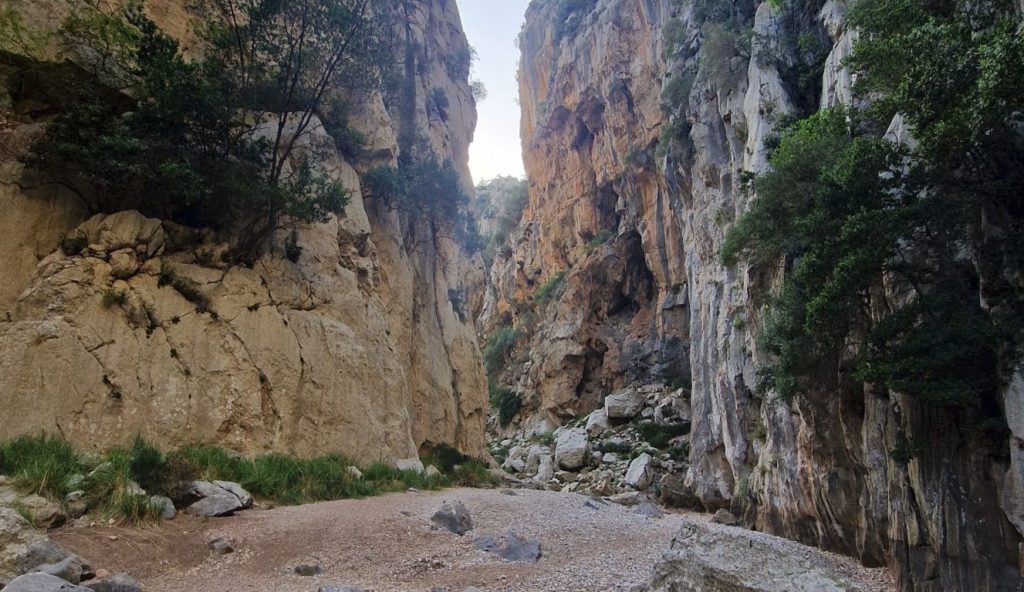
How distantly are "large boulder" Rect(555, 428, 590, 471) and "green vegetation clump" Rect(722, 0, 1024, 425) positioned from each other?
19879 millimetres

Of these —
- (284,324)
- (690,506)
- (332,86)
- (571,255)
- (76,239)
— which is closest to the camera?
(76,239)

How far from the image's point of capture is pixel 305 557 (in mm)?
7355

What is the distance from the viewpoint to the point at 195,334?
13.3 metres

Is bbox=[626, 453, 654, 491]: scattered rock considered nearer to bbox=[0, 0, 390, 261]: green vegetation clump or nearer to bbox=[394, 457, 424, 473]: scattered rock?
bbox=[394, 457, 424, 473]: scattered rock

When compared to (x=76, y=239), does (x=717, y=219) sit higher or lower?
higher

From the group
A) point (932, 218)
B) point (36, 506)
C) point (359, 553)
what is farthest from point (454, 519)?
point (932, 218)

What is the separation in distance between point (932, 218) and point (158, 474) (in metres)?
12.9

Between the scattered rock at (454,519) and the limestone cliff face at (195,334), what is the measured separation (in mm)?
5552

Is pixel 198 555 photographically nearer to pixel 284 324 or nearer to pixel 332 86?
pixel 284 324

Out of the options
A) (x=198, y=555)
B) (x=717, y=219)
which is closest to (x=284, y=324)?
(x=198, y=555)

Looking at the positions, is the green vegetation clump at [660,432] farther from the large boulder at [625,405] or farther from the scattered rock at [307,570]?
the scattered rock at [307,570]

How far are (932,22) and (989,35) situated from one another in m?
1.17

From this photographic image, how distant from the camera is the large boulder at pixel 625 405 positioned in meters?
33.3

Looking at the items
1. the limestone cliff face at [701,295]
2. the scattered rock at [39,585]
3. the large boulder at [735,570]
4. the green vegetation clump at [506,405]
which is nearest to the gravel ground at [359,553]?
the large boulder at [735,570]
